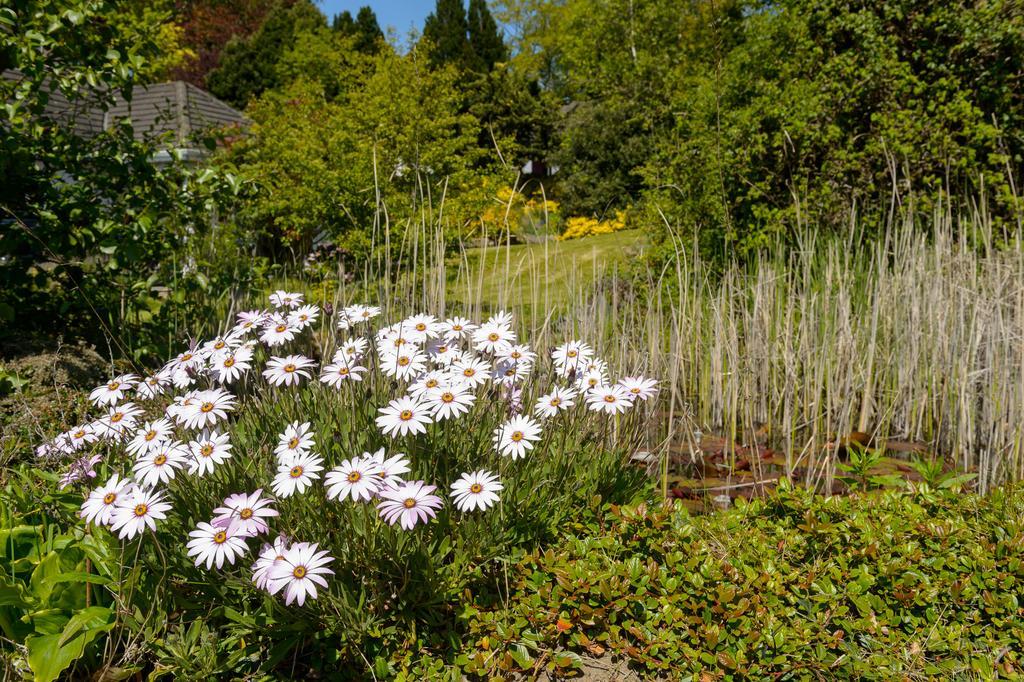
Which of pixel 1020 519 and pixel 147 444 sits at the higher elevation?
pixel 147 444

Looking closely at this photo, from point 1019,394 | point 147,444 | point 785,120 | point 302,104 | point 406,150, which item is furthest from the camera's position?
point 302,104

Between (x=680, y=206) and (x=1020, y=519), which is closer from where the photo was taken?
(x=1020, y=519)

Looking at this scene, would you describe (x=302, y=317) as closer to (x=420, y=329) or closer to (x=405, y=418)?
(x=420, y=329)

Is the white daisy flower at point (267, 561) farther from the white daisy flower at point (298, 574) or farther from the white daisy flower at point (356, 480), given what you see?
the white daisy flower at point (356, 480)

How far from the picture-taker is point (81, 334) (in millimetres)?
3740

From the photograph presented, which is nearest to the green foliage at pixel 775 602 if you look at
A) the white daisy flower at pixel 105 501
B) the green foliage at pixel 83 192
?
the white daisy flower at pixel 105 501

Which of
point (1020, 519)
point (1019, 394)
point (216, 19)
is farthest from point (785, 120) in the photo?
point (216, 19)

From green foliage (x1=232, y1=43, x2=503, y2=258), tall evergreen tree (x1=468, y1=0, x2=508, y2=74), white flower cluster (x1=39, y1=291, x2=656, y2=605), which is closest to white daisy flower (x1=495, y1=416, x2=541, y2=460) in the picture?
white flower cluster (x1=39, y1=291, x2=656, y2=605)

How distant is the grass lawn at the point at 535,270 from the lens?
2959 millimetres

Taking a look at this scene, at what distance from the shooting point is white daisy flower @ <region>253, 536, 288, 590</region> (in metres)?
1.43

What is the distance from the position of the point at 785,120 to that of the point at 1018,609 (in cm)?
340

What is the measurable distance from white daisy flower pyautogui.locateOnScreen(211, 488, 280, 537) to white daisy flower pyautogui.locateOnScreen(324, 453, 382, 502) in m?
0.13

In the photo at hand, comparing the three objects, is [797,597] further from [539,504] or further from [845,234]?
[845,234]

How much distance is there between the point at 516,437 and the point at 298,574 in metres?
0.66
